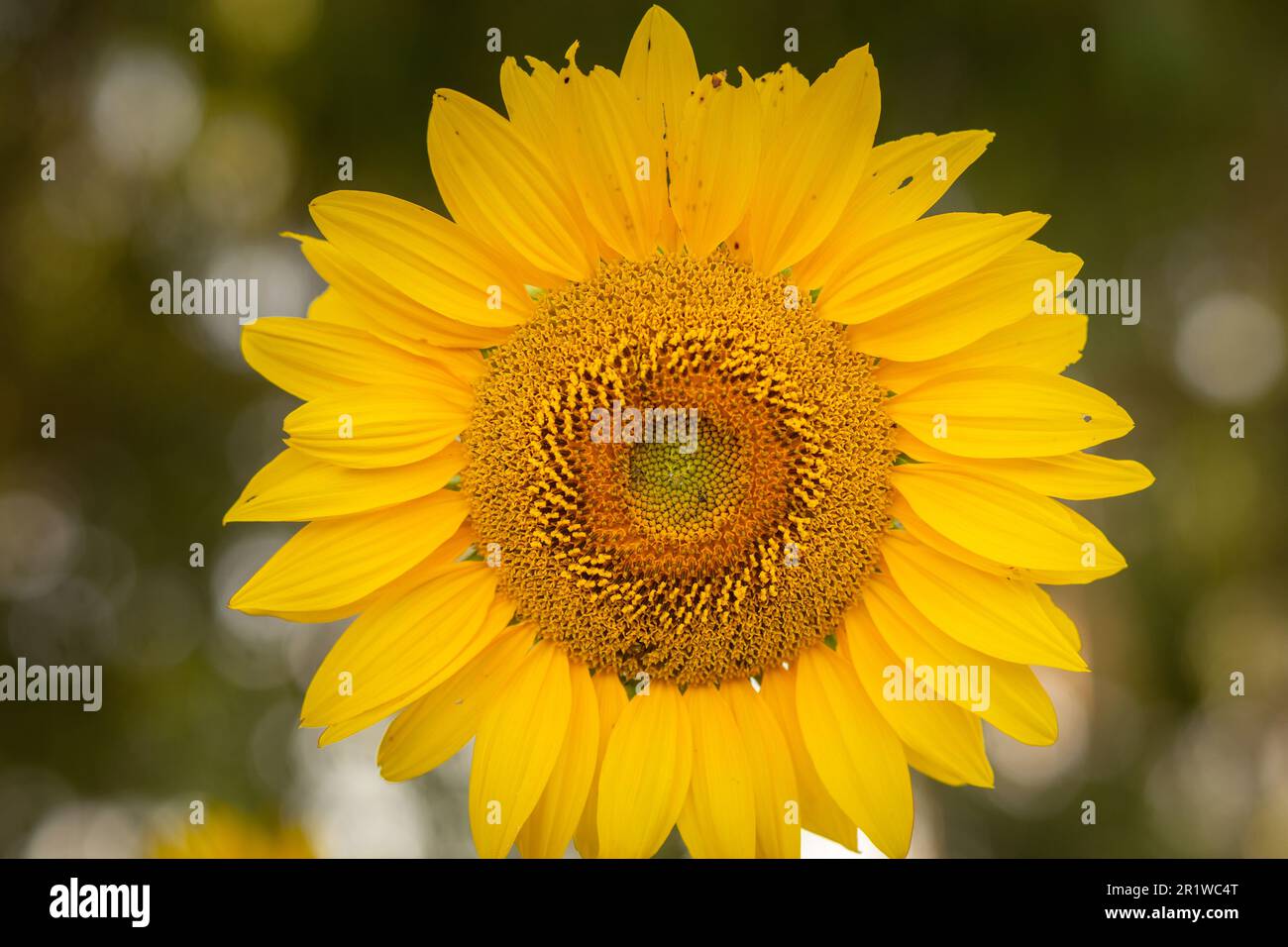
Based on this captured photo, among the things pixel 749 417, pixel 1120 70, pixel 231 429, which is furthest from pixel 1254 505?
pixel 231 429

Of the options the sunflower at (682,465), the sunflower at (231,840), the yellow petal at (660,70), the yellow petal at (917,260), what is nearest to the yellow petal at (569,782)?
the sunflower at (682,465)

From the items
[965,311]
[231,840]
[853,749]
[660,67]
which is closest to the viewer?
[660,67]

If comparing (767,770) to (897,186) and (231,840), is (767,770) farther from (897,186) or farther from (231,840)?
(231,840)

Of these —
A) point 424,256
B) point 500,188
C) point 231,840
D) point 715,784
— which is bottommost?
point 231,840

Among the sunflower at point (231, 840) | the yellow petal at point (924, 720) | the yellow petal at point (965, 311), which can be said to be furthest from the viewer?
the sunflower at point (231, 840)

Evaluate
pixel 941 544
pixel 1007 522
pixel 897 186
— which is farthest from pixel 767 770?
pixel 897 186

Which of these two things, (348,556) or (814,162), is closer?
(814,162)

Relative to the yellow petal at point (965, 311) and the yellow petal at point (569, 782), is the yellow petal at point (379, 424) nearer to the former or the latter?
the yellow petal at point (569, 782)
